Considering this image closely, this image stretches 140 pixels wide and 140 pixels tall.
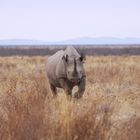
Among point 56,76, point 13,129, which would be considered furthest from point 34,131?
point 56,76

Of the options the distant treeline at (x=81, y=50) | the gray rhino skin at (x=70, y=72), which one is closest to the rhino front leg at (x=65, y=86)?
the gray rhino skin at (x=70, y=72)

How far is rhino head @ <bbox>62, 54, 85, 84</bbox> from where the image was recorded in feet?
34.1

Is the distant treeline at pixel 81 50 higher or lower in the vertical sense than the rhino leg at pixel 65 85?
lower

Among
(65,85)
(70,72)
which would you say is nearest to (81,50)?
(65,85)

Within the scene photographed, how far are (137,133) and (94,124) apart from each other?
638 mm

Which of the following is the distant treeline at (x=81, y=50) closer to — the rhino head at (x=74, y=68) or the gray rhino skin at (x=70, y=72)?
the gray rhino skin at (x=70, y=72)

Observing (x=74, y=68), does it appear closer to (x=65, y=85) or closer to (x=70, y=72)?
(x=70, y=72)

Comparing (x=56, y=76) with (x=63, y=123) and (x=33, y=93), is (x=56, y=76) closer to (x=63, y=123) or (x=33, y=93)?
(x=33, y=93)

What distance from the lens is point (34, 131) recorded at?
6.10 metres

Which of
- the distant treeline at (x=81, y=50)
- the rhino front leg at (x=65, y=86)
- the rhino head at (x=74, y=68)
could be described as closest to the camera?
the rhino head at (x=74, y=68)

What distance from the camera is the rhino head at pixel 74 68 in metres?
10.4

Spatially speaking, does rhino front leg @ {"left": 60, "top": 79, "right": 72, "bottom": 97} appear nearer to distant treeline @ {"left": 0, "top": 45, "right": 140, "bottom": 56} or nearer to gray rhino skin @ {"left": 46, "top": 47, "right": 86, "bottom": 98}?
gray rhino skin @ {"left": 46, "top": 47, "right": 86, "bottom": 98}

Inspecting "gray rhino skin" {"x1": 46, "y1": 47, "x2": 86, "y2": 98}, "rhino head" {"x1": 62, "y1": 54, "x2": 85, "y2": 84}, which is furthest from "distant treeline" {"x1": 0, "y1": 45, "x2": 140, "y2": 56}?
"rhino head" {"x1": 62, "y1": 54, "x2": 85, "y2": 84}

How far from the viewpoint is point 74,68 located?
10312 mm
